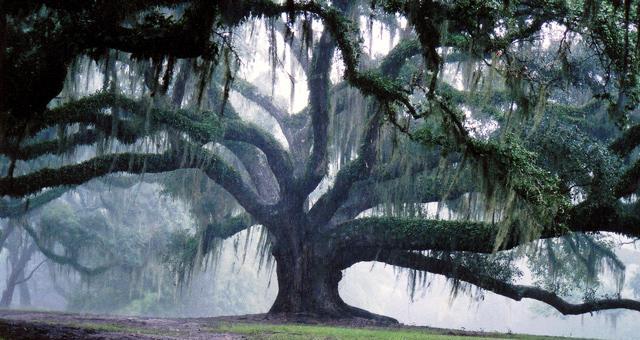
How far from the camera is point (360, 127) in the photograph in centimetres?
1628

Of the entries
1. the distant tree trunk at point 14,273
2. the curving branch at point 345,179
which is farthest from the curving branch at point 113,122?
the distant tree trunk at point 14,273

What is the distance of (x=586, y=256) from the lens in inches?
851

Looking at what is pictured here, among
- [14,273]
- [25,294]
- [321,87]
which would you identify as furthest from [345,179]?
[25,294]

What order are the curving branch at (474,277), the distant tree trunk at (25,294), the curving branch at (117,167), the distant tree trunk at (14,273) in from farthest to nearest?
1. the distant tree trunk at (25,294)
2. the distant tree trunk at (14,273)
3. the curving branch at (474,277)
4. the curving branch at (117,167)

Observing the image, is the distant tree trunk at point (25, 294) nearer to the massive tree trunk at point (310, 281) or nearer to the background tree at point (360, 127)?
the background tree at point (360, 127)

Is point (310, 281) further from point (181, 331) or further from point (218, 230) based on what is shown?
point (181, 331)

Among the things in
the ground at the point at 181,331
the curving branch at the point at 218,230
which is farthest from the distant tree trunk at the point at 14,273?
the ground at the point at 181,331

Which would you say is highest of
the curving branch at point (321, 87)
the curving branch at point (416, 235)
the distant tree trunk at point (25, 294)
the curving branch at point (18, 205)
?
A: the curving branch at point (321, 87)

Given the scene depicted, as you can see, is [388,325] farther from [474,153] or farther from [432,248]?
[474,153]

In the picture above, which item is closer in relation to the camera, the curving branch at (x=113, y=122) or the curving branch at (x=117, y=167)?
the curving branch at (x=113, y=122)

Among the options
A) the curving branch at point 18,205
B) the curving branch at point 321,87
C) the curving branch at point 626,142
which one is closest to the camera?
the curving branch at point 626,142

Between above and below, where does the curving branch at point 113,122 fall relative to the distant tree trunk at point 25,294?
above

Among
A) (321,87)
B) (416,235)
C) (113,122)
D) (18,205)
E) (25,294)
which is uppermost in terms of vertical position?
(321,87)

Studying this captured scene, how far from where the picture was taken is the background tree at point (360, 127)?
818 cm
